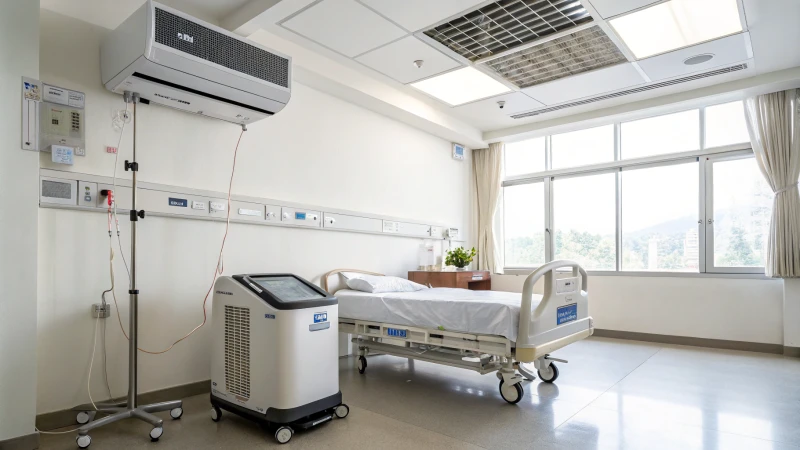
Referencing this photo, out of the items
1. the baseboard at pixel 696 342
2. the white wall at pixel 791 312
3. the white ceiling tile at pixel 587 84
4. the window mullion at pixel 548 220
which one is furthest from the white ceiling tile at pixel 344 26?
the white wall at pixel 791 312

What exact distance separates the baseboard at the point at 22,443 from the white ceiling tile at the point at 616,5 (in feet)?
14.4

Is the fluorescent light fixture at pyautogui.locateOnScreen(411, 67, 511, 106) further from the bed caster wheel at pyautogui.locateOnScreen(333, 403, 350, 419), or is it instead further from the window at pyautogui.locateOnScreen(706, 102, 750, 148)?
the bed caster wheel at pyautogui.locateOnScreen(333, 403, 350, 419)

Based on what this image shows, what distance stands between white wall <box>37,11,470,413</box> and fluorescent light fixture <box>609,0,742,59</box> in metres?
2.63

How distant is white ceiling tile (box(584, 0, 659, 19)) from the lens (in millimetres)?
3215

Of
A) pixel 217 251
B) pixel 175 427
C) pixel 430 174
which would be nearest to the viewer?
pixel 175 427

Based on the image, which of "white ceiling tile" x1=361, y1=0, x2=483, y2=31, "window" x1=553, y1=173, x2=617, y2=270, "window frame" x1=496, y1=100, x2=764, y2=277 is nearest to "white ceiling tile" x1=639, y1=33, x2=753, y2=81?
"window frame" x1=496, y1=100, x2=764, y2=277

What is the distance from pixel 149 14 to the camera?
97.0 inches

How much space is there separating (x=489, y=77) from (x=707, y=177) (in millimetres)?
2861

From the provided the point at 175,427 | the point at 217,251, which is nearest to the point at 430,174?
the point at 217,251

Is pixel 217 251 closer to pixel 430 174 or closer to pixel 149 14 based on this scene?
pixel 149 14

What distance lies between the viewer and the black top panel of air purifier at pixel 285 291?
2576 mm

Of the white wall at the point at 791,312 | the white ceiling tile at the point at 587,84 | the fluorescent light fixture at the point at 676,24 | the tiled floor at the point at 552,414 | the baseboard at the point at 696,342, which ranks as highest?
the fluorescent light fixture at the point at 676,24

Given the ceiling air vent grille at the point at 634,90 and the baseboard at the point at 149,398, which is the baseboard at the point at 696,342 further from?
the baseboard at the point at 149,398

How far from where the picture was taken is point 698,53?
Answer: 4016mm
